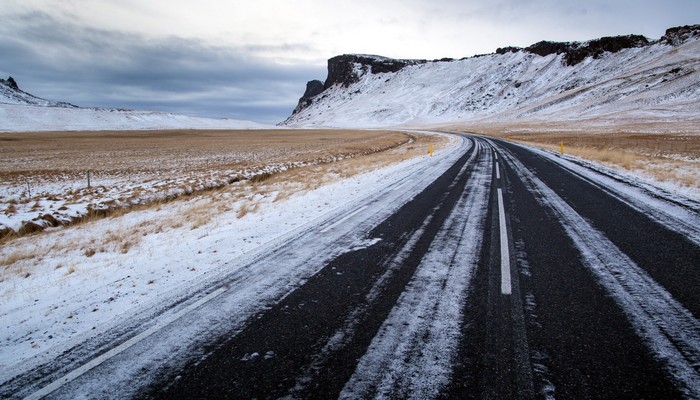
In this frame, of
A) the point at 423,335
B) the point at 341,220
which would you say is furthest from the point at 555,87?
the point at 423,335

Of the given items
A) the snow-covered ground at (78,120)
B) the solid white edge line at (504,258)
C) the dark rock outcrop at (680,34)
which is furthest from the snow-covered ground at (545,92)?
the solid white edge line at (504,258)

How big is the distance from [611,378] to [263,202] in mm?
9754

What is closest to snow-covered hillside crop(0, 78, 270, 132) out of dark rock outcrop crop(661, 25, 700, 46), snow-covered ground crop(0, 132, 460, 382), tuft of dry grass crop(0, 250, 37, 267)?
snow-covered ground crop(0, 132, 460, 382)

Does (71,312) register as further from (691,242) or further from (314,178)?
(314,178)

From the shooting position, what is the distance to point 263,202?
11102 millimetres

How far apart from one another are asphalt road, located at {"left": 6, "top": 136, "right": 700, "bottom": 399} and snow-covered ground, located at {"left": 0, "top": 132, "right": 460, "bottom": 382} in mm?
972

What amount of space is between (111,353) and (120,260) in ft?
11.4

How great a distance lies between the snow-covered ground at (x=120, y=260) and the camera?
153 inches

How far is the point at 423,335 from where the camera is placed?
10.9 ft

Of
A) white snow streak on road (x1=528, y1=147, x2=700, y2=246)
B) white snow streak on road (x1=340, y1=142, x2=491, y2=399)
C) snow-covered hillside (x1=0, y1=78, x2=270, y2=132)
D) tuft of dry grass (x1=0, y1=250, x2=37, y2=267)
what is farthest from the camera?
snow-covered hillside (x1=0, y1=78, x2=270, y2=132)

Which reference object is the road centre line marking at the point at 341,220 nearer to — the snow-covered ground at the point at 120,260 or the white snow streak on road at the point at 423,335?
the snow-covered ground at the point at 120,260

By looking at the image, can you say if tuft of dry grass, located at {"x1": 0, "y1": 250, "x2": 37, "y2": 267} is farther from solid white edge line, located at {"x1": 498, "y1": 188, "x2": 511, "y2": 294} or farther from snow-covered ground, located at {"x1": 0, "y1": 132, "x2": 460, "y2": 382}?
solid white edge line, located at {"x1": 498, "y1": 188, "x2": 511, "y2": 294}

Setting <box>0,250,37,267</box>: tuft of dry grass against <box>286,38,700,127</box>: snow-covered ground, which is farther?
<box>286,38,700,127</box>: snow-covered ground

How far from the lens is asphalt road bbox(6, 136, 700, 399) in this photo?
8.89 ft
